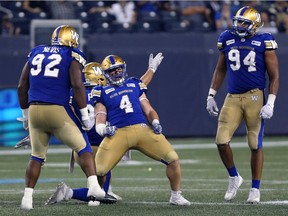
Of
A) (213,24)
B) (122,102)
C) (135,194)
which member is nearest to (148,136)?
(122,102)

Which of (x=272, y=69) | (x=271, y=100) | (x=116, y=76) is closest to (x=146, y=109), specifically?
(x=116, y=76)

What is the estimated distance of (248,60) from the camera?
9.91 meters

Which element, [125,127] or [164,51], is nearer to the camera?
[125,127]

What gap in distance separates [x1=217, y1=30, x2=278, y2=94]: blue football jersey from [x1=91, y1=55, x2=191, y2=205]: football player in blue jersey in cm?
106

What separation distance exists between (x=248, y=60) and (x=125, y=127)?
1533 mm

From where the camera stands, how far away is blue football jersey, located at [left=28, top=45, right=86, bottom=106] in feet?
29.3

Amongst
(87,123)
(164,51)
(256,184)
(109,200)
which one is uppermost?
(87,123)

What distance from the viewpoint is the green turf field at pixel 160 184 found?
8.84 m

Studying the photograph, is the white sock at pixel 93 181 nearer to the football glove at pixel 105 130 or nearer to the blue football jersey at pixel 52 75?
the football glove at pixel 105 130

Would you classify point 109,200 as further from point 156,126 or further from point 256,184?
point 256,184

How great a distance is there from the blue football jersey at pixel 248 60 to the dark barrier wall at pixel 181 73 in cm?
983

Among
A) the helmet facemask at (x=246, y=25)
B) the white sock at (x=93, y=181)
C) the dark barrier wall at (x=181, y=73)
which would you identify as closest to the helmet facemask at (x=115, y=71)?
Result: the white sock at (x=93, y=181)

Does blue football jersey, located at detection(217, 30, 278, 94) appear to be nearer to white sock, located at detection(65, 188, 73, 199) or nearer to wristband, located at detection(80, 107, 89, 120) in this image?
wristband, located at detection(80, 107, 89, 120)

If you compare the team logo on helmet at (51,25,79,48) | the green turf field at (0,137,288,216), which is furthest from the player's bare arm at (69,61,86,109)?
the green turf field at (0,137,288,216)
